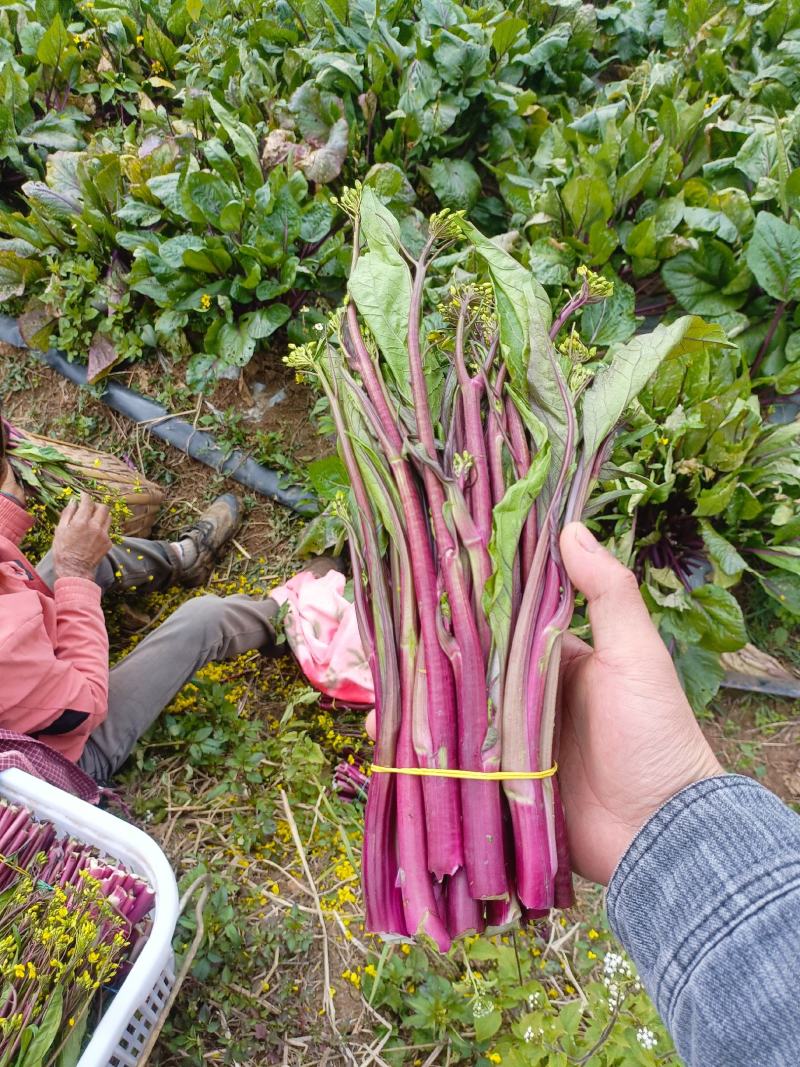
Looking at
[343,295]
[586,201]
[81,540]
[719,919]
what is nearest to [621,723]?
[719,919]

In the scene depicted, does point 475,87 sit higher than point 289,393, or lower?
higher

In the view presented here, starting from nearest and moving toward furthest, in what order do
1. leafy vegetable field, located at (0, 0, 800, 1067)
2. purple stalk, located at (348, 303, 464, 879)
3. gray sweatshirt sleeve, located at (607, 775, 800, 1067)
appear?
gray sweatshirt sleeve, located at (607, 775, 800, 1067), purple stalk, located at (348, 303, 464, 879), leafy vegetable field, located at (0, 0, 800, 1067)

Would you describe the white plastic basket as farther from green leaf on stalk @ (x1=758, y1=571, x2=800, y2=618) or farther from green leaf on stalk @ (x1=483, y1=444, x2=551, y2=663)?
green leaf on stalk @ (x1=758, y1=571, x2=800, y2=618)

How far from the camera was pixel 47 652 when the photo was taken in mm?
1966

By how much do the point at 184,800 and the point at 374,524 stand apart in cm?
162

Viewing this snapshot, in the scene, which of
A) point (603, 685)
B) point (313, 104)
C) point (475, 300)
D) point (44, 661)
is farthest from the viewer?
point (313, 104)

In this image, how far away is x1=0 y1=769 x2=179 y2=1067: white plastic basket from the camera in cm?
149

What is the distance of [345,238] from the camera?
338cm

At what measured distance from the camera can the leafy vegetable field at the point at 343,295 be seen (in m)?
2.05

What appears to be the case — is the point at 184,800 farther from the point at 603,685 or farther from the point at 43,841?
the point at 603,685

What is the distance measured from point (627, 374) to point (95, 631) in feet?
6.24

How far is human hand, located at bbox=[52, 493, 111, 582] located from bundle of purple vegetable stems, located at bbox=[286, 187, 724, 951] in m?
1.35

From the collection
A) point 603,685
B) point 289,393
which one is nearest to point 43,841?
point 603,685

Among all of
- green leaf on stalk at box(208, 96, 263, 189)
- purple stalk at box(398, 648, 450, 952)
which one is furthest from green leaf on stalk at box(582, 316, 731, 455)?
green leaf on stalk at box(208, 96, 263, 189)
